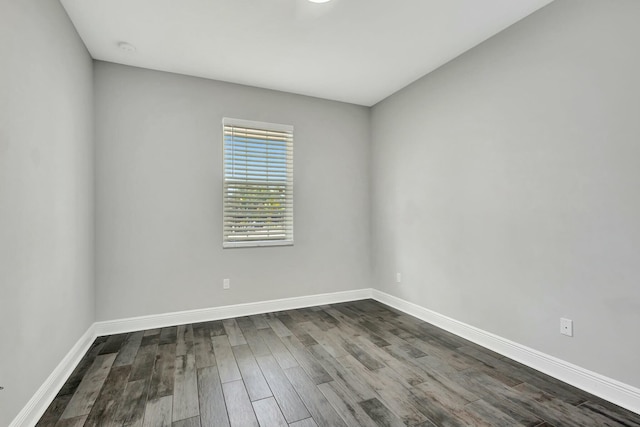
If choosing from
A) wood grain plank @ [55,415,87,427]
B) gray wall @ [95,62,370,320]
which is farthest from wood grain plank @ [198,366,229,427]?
gray wall @ [95,62,370,320]

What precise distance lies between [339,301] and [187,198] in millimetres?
2324

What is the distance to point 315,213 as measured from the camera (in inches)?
159

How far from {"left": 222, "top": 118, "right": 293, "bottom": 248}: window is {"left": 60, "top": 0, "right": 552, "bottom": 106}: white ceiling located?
0.63 meters

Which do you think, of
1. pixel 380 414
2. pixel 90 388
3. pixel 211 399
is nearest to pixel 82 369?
pixel 90 388

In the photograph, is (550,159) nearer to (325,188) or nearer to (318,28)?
(318,28)

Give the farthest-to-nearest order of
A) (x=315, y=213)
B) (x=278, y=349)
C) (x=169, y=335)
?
(x=315, y=213), (x=169, y=335), (x=278, y=349)

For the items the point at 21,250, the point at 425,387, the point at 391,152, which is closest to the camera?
the point at 21,250

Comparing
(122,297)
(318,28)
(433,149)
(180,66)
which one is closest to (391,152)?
(433,149)

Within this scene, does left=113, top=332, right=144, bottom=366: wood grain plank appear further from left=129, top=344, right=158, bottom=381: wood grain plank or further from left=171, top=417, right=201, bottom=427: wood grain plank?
left=171, top=417, right=201, bottom=427: wood grain plank

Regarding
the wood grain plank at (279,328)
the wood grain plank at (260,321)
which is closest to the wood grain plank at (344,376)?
the wood grain plank at (279,328)

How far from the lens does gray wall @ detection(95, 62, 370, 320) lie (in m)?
3.10

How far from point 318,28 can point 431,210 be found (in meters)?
2.12

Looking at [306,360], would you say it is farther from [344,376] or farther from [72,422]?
[72,422]

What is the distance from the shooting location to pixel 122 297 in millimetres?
3119
